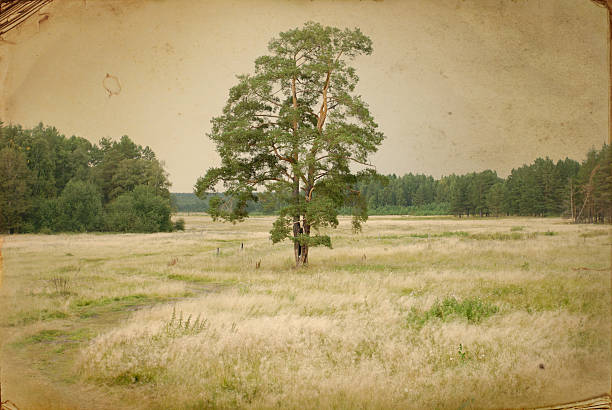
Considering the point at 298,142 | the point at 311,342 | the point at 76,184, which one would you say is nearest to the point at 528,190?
the point at 311,342

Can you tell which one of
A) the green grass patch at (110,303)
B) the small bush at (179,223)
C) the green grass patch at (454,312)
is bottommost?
the green grass patch at (110,303)

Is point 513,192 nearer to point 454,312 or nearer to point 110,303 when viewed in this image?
point 454,312

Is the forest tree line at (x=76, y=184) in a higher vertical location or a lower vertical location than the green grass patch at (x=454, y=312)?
higher

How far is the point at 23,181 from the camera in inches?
215

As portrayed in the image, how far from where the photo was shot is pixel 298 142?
30.6 feet

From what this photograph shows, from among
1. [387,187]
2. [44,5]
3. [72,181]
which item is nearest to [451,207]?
[387,187]

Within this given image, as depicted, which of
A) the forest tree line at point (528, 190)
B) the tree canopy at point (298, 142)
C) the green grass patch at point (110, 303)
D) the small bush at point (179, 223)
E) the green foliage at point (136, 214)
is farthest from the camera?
the small bush at point (179, 223)

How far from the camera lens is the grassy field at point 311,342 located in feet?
12.2

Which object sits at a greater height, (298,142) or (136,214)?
(298,142)

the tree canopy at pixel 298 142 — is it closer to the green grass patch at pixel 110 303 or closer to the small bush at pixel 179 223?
the small bush at pixel 179 223

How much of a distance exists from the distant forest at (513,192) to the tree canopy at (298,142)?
2.36ft

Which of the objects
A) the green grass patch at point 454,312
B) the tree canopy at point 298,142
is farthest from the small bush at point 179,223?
the green grass patch at point 454,312

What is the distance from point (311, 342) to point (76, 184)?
7.77 metres

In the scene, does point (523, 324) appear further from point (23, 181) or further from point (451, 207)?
point (23, 181)
